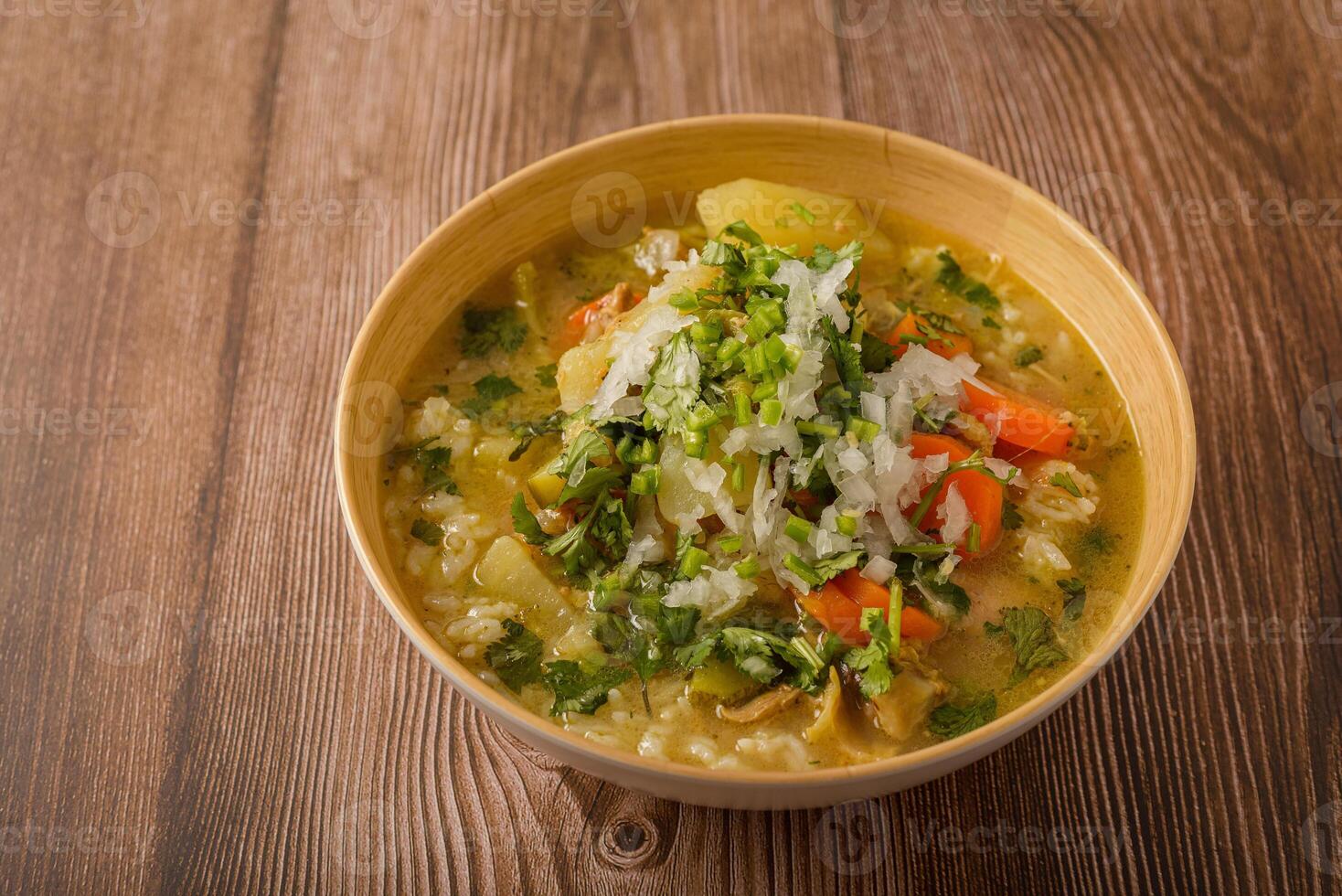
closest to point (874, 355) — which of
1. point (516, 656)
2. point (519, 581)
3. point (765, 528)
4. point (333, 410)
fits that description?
point (765, 528)

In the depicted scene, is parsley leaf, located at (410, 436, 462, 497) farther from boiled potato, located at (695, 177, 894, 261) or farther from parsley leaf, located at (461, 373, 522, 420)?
boiled potato, located at (695, 177, 894, 261)

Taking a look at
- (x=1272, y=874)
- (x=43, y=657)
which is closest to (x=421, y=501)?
(x=43, y=657)

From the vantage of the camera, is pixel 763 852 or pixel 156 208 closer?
pixel 763 852

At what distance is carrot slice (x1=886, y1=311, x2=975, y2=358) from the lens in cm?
409

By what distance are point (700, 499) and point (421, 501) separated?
1.02 meters

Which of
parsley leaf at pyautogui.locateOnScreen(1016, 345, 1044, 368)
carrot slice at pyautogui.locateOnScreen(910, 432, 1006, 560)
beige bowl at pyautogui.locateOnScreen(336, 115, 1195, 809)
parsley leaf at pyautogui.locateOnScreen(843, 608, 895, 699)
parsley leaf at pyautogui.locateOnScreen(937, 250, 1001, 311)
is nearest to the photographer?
beige bowl at pyautogui.locateOnScreen(336, 115, 1195, 809)

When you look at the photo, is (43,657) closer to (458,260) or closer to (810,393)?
(458,260)

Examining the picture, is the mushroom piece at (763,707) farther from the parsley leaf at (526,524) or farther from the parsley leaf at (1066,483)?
the parsley leaf at (1066,483)

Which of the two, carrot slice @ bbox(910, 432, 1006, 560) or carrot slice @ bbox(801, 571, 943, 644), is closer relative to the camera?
carrot slice @ bbox(801, 571, 943, 644)

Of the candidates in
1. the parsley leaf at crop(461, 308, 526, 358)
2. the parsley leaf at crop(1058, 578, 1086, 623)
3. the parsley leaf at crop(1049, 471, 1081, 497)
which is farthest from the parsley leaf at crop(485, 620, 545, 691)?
the parsley leaf at crop(1049, 471, 1081, 497)

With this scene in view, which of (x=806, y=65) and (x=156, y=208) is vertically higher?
(x=806, y=65)

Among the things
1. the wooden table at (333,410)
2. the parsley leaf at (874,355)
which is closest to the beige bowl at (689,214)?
the wooden table at (333,410)

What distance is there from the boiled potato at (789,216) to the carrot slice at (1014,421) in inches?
33.7

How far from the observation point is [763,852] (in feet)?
12.2
